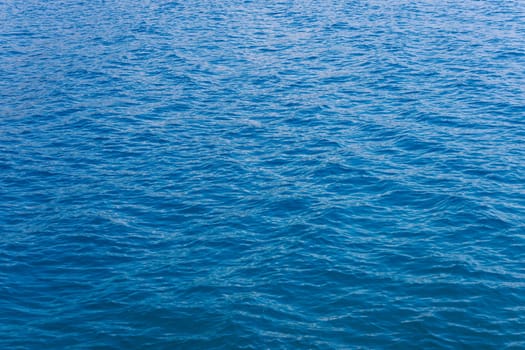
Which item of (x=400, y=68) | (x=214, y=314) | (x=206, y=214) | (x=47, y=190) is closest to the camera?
(x=214, y=314)

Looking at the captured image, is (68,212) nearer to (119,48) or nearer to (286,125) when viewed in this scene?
(286,125)

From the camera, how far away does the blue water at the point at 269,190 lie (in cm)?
2820

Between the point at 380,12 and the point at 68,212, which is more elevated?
the point at 380,12

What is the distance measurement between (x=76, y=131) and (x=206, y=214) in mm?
17061

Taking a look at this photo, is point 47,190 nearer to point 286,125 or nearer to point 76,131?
point 76,131

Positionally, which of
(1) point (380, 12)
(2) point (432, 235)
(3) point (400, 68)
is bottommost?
(2) point (432, 235)

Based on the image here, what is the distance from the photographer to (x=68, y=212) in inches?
1483

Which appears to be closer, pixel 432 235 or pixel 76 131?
pixel 432 235

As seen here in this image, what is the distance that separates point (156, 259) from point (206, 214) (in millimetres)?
4941

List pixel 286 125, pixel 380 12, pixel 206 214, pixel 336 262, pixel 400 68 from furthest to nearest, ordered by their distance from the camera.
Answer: pixel 380 12 < pixel 400 68 < pixel 286 125 < pixel 206 214 < pixel 336 262

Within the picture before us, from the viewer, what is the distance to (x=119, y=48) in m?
68.8

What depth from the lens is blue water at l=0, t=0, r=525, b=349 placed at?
2820cm

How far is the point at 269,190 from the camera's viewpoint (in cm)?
3897

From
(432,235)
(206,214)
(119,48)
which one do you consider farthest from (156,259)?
(119,48)
